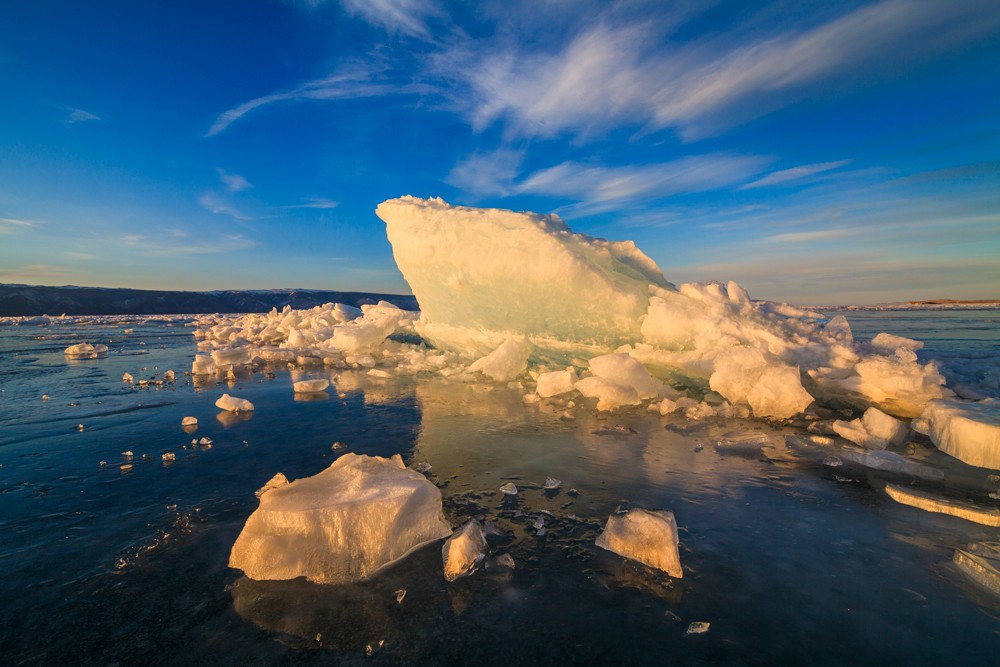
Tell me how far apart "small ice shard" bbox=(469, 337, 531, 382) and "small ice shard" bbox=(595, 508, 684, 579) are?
5868 mm

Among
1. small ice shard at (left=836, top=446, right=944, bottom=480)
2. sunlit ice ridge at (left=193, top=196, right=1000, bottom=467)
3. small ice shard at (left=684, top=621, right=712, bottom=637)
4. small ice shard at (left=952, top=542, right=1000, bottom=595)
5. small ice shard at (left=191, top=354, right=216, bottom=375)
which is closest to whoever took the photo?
small ice shard at (left=684, top=621, right=712, bottom=637)

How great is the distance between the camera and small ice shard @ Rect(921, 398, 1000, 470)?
11.9ft

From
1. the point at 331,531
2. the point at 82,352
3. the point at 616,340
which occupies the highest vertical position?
the point at 616,340

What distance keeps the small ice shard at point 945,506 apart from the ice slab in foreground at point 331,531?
3353 millimetres

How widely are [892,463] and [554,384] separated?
404 cm

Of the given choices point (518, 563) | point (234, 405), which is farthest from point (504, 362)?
point (518, 563)

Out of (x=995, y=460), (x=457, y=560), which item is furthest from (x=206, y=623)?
(x=995, y=460)

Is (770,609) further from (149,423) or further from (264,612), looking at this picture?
(149,423)

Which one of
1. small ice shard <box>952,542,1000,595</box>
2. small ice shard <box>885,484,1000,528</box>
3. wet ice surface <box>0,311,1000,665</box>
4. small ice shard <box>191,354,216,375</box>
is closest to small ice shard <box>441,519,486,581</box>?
wet ice surface <box>0,311,1000,665</box>

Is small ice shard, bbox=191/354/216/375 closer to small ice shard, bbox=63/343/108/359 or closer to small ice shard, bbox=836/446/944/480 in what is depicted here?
small ice shard, bbox=63/343/108/359

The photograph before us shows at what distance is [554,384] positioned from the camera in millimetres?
6867

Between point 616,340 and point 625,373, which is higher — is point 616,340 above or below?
above

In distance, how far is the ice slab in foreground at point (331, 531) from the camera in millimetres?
2213

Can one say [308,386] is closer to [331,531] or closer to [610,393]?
[610,393]
